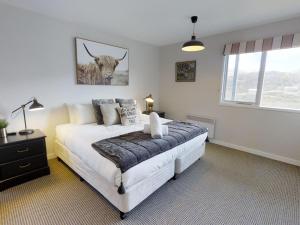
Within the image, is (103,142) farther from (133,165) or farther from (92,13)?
(92,13)

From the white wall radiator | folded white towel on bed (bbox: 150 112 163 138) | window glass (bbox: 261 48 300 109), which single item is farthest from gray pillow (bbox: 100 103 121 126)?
window glass (bbox: 261 48 300 109)

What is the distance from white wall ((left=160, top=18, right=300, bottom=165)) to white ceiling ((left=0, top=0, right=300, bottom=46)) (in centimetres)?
23

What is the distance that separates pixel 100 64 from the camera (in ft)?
10.8

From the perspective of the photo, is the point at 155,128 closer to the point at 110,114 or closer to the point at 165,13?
the point at 110,114

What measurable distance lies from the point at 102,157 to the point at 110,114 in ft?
3.99

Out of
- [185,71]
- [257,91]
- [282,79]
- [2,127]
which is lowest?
[2,127]

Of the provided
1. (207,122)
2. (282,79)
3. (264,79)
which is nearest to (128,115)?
(207,122)

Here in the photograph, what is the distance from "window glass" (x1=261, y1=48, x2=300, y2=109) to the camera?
2.74 metres

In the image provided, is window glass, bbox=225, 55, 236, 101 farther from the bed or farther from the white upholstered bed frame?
the white upholstered bed frame

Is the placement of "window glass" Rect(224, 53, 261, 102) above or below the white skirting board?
above

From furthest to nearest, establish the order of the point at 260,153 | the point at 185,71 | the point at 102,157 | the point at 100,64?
1. the point at 185,71
2. the point at 100,64
3. the point at 260,153
4. the point at 102,157

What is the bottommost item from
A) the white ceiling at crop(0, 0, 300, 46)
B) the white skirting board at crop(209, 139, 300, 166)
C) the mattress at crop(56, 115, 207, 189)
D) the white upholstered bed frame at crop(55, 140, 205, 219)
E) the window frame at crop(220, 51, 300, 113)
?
the white skirting board at crop(209, 139, 300, 166)

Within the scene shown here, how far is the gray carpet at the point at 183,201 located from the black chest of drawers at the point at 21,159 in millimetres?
111

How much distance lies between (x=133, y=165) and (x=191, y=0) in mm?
2142
